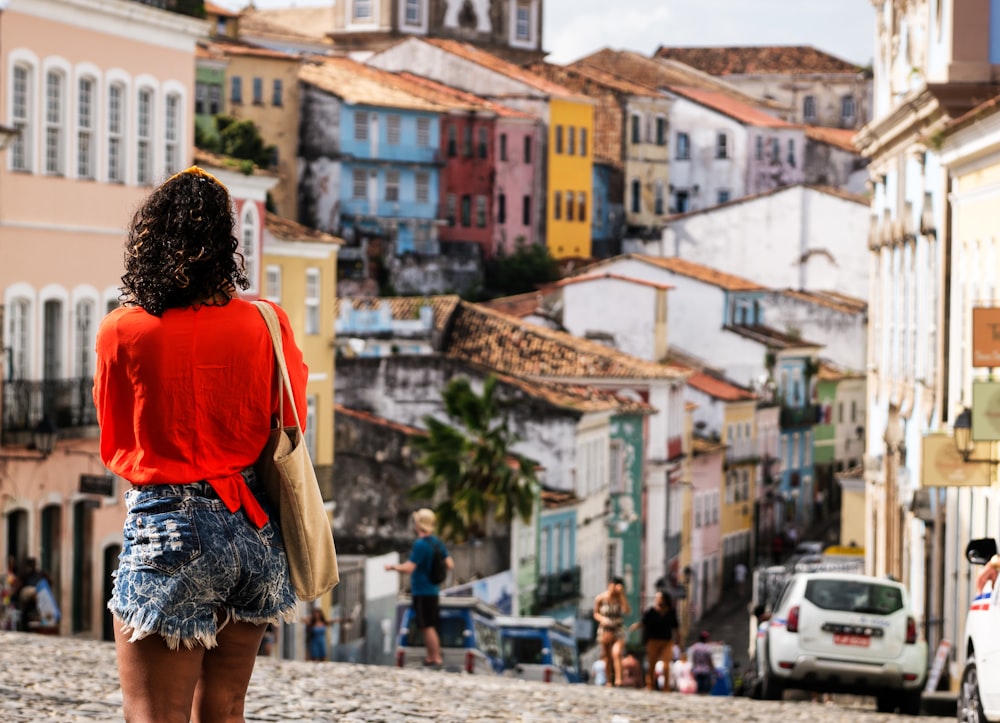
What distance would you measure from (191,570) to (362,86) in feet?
290

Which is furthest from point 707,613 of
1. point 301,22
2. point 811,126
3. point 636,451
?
point 301,22

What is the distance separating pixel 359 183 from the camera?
9269 cm

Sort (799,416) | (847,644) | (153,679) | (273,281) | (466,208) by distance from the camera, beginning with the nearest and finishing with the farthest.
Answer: (153,679), (847,644), (273,281), (799,416), (466,208)

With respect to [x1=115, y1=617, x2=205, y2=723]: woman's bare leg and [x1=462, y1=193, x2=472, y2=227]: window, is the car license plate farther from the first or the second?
[x1=462, y1=193, x2=472, y2=227]: window

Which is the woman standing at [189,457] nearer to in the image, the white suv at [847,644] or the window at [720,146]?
the white suv at [847,644]

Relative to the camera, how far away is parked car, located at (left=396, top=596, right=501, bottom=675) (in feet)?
69.4

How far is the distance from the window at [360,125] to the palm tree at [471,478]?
44617 millimetres

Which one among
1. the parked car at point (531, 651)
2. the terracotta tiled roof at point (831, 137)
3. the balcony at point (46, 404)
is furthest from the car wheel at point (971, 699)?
the terracotta tiled roof at point (831, 137)

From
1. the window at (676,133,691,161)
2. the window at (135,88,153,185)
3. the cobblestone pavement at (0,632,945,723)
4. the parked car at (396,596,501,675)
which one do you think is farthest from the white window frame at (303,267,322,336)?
the window at (676,133,691,161)

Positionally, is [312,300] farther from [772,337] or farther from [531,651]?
[772,337]

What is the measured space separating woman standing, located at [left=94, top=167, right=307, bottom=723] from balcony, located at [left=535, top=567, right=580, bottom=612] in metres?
42.8

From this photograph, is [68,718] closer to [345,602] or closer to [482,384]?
[345,602]

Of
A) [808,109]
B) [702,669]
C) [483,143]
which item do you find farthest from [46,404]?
[808,109]

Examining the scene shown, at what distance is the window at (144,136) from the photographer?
36969 millimetres
